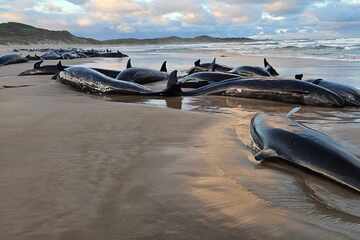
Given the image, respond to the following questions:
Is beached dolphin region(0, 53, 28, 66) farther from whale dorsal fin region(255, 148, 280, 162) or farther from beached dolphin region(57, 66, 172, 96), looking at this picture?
whale dorsal fin region(255, 148, 280, 162)

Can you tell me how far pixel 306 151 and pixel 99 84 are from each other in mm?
5579

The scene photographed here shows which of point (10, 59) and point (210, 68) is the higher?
point (210, 68)

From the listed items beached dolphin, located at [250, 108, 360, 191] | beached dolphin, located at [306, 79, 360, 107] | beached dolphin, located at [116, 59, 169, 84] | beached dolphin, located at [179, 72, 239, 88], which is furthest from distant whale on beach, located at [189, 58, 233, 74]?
beached dolphin, located at [250, 108, 360, 191]

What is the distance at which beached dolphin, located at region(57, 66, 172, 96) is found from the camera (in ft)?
26.3

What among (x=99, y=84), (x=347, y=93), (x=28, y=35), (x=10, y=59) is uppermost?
(x=28, y=35)

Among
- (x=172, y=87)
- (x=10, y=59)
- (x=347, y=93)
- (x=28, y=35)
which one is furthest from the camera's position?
(x=28, y=35)

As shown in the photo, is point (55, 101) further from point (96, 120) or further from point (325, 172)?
point (325, 172)

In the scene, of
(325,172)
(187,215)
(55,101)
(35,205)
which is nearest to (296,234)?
(187,215)

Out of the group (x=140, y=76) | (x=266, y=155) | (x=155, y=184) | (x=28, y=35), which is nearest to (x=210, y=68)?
(x=140, y=76)

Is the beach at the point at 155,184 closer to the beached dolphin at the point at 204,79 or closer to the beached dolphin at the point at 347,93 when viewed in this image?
the beached dolphin at the point at 347,93

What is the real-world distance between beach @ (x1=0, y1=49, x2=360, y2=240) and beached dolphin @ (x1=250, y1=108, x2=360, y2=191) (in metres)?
0.09

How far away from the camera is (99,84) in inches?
332

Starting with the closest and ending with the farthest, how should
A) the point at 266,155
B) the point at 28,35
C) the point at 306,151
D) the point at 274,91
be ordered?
the point at 306,151, the point at 266,155, the point at 274,91, the point at 28,35

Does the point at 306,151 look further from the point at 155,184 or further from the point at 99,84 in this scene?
the point at 99,84
